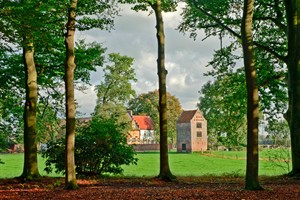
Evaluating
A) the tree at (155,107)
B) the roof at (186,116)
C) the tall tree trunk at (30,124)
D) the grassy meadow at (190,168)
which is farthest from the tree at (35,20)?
the roof at (186,116)

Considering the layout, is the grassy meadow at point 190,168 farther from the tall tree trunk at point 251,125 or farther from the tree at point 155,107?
the tree at point 155,107

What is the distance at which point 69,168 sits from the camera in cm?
1268

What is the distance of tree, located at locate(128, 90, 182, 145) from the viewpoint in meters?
97.1

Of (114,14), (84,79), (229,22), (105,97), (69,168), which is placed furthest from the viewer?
(105,97)

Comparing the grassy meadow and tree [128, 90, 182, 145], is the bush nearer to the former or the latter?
the grassy meadow

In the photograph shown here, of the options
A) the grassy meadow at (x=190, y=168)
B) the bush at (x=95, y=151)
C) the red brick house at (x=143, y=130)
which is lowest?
the grassy meadow at (x=190, y=168)

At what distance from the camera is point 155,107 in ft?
330

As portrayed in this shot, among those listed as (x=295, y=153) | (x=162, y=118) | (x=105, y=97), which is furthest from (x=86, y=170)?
(x=105, y=97)

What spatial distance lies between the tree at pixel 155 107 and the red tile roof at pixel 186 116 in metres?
1.29

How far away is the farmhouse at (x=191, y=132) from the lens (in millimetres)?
98438

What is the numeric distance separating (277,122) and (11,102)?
1604 cm

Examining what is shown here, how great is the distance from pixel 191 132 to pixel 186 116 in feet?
18.8

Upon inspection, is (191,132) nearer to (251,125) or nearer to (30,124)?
(30,124)

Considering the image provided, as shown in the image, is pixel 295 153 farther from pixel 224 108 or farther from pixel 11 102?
pixel 11 102
